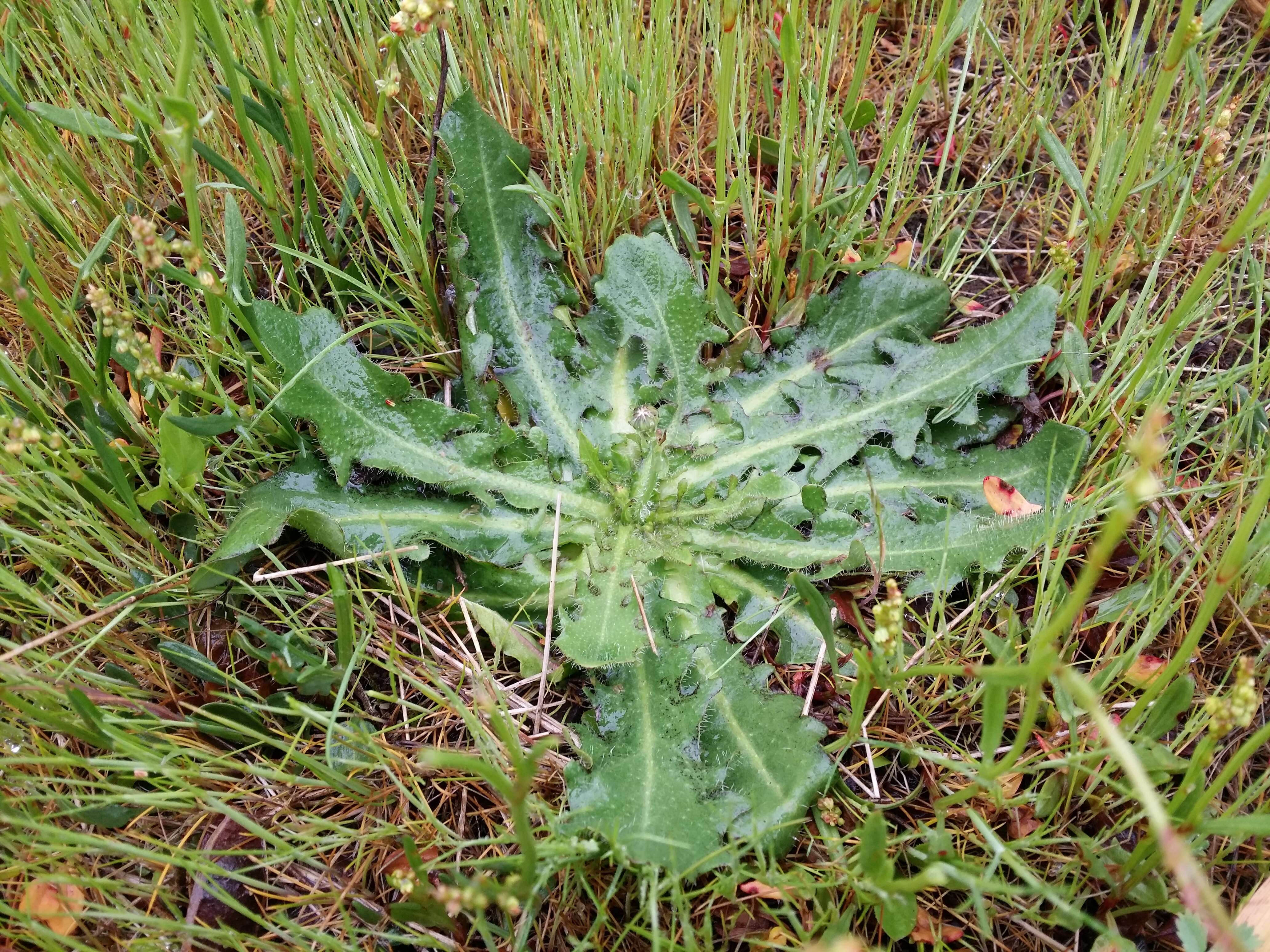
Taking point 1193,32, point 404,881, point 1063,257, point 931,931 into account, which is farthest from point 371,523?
point 1193,32

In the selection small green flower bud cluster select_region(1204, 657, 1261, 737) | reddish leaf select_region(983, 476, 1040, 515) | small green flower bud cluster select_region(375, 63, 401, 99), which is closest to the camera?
small green flower bud cluster select_region(1204, 657, 1261, 737)

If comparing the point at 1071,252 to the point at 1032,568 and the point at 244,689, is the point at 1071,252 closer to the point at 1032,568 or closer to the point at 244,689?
the point at 1032,568

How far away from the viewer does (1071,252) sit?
91.6 inches

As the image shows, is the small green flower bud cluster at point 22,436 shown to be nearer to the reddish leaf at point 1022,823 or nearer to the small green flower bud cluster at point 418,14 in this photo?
the small green flower bud cluster at point 418,14

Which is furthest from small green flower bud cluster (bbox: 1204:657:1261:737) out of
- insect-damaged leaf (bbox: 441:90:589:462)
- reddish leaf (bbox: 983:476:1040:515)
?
insect-damaged leaf (bbox: 441:90:589:462)

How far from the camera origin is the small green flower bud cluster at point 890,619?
50.5 inches

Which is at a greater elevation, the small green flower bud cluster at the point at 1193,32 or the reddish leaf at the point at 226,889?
the small green flower bud cluster at the point at 1193,32

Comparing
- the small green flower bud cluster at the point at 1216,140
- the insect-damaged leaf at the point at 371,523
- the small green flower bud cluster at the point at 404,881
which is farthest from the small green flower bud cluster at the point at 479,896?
the small green flower bud cluster at the point at 1216,140

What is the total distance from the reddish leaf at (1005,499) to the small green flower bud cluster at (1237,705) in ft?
2.52

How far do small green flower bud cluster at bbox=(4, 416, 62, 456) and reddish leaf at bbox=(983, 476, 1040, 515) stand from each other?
1.88 metres

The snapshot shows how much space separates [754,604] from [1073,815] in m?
0.72

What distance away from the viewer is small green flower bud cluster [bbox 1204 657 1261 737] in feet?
3.57

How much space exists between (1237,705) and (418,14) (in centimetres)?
160

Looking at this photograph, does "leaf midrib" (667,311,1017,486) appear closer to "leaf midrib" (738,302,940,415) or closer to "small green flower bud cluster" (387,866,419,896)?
"leaf midrib" (738,302,940,415)
